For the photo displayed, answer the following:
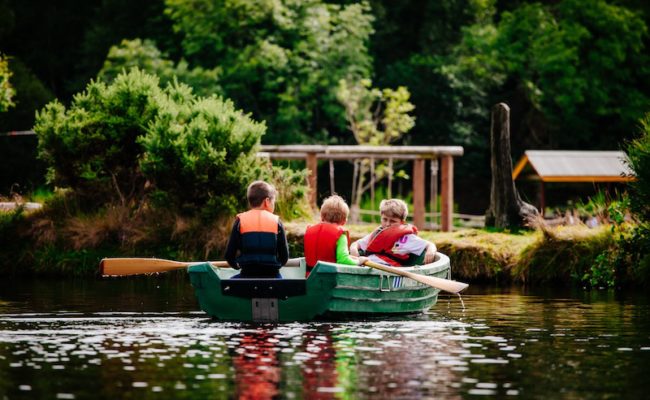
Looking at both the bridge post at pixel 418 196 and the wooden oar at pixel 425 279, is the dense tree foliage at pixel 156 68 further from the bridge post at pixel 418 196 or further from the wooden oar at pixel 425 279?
the wooden oar at pixel 425 279

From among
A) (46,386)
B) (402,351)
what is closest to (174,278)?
(402,351)

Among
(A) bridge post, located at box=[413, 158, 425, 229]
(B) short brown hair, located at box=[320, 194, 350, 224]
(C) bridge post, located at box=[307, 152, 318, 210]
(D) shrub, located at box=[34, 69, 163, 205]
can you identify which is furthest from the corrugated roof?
(B) short brown hair, located at box=[320, 194, 350, 224]

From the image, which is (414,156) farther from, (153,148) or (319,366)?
(319,366)

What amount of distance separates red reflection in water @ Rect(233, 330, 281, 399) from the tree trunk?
14.3 meters

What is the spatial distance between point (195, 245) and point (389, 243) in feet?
27.5

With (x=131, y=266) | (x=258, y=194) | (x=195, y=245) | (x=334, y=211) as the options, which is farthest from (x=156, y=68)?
(x=258, y=194)

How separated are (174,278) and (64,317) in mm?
8279

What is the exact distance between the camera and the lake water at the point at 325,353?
9.77 meters

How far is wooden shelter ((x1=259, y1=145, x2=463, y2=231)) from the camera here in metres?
25.9

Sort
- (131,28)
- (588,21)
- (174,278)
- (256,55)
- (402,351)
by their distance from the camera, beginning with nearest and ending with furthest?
1. (402,351)
2. (174,278)
3. (256,55)
4. (588,21)
5. (131,28)

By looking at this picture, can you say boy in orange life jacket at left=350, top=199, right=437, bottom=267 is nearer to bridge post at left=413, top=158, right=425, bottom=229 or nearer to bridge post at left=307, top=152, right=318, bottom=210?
bridge post at left=307, top=152, right=318, bottom=210

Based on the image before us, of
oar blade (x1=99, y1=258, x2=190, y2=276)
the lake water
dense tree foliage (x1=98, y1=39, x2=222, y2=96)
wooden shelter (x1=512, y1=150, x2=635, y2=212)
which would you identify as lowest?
the lake water

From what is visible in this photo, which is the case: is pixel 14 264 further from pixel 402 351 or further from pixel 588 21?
pixel 588 21

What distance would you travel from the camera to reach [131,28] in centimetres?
4438
